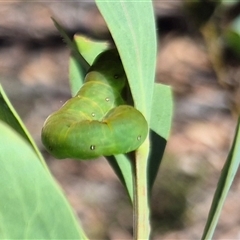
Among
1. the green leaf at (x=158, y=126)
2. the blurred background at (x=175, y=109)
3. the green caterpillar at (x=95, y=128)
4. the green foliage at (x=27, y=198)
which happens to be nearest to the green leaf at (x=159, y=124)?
the green leaf at (x=158, y=126)

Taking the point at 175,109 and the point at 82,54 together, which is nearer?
the point at 82,54

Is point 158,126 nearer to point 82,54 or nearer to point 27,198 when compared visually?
point 82,54

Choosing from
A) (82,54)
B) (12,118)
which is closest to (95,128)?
(12,118)

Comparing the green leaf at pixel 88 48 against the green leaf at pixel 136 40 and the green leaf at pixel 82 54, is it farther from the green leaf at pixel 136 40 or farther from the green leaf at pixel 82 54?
the green leaf at pixel 136 40

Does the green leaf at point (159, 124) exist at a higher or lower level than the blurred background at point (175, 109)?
higher

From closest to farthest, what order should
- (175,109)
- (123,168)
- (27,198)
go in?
(27,198), (123,168), (175,109)

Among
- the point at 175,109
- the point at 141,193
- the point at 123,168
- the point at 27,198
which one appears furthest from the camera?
the point at 175,109

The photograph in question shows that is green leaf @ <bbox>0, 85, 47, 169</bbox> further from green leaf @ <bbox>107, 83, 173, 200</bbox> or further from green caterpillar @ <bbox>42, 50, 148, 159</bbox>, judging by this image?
green leaf @ <bbox>107, 83, 173, 200</bbox>

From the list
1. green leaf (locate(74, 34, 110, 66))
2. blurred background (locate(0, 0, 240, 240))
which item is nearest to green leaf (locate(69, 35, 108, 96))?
green leaf (locate(74, 34, 110, 66))
